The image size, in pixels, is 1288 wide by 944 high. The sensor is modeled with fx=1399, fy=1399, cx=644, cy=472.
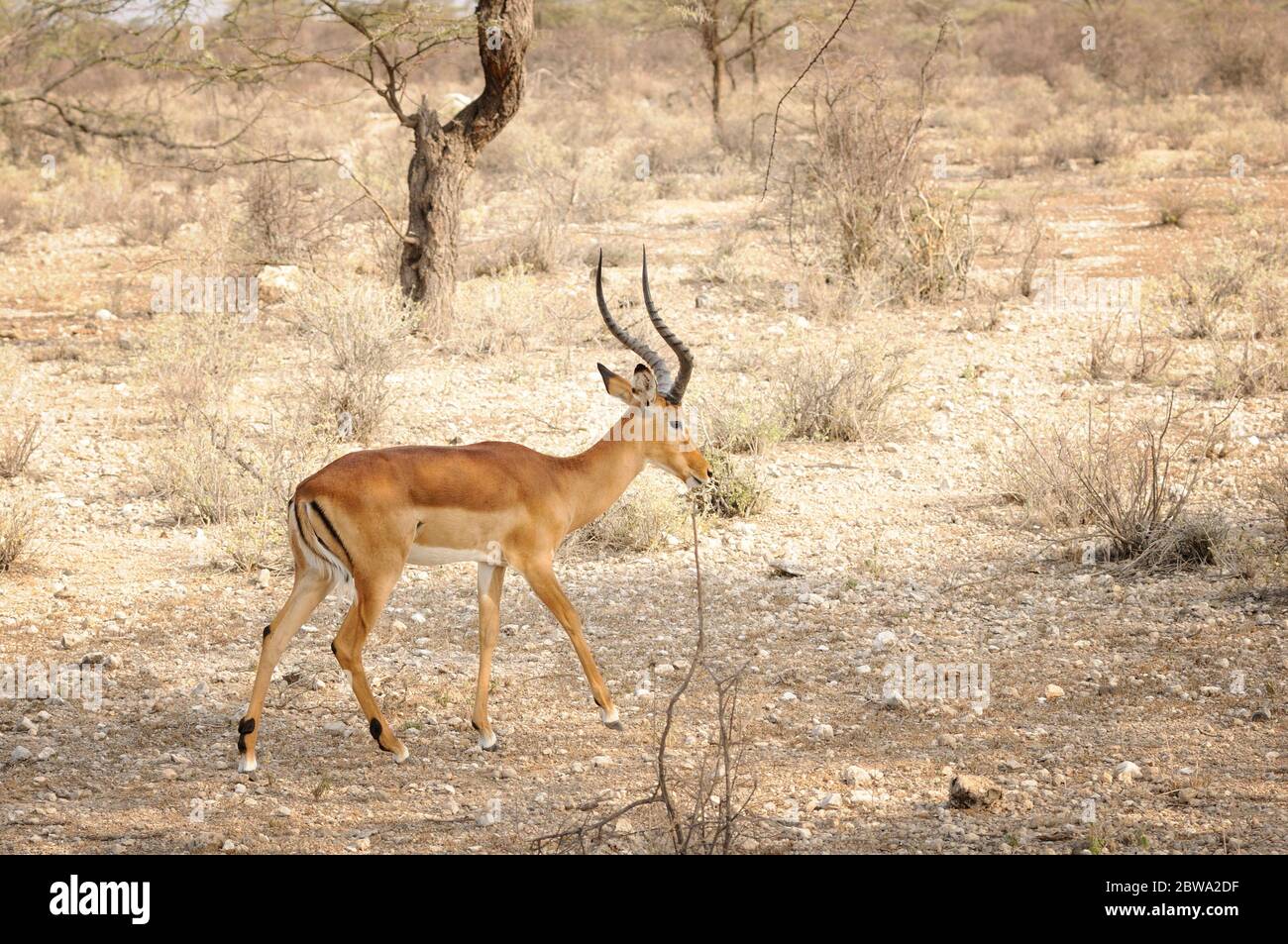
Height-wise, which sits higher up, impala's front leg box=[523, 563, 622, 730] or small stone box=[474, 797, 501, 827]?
impala's front leg box=[523, 563, 622, 730]

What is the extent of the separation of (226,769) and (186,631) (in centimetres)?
158

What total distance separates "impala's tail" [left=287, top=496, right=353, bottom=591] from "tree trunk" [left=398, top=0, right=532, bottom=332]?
692cm

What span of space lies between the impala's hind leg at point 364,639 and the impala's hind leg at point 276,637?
0.16 meters

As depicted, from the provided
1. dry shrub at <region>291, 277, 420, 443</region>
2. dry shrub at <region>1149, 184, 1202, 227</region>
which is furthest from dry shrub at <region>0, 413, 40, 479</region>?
dry shrub at <region>1149, 184, 1202, 227</region>

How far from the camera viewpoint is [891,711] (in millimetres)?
5441

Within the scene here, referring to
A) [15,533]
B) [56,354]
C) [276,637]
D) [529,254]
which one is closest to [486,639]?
[276,637]

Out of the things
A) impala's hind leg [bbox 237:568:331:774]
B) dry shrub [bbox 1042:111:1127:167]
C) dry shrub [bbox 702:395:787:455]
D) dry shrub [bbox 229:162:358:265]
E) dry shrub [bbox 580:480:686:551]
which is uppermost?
dry shrub [bbox 1042:111:1127:167]

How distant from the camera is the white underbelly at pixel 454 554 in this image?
503 centimetres

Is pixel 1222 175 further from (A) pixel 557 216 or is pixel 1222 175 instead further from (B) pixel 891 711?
(B) pixel 891 711

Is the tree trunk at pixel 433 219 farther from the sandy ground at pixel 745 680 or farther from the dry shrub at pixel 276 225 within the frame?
the sandy ground at pixel 745 680

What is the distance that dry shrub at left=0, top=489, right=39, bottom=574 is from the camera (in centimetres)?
701

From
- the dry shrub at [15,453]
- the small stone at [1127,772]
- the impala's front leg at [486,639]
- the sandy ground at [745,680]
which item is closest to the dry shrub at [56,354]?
the sandy ground at [745,680]
